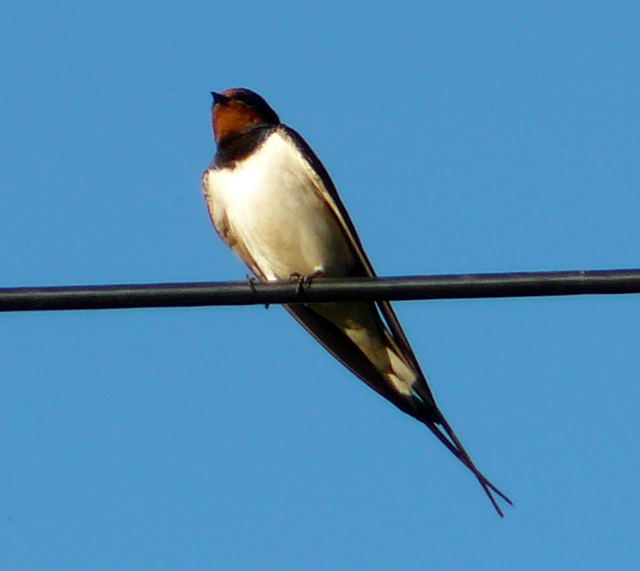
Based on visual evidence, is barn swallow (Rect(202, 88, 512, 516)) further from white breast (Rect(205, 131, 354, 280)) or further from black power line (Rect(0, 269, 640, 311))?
black power line (Rect(0, 269, 640, 311))

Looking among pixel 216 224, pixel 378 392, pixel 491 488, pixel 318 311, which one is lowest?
pixel 491 488

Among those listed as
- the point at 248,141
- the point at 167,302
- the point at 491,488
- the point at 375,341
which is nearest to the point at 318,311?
the point at 375,341

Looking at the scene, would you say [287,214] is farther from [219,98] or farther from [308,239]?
[219,98]

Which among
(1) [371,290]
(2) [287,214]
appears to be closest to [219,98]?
(2) [287,214]

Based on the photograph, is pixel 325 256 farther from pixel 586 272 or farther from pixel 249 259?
pixel 586 272

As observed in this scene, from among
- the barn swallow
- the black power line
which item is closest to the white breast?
the barn swallow

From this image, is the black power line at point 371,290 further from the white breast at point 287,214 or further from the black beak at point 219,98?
the black beak at point 219,98
